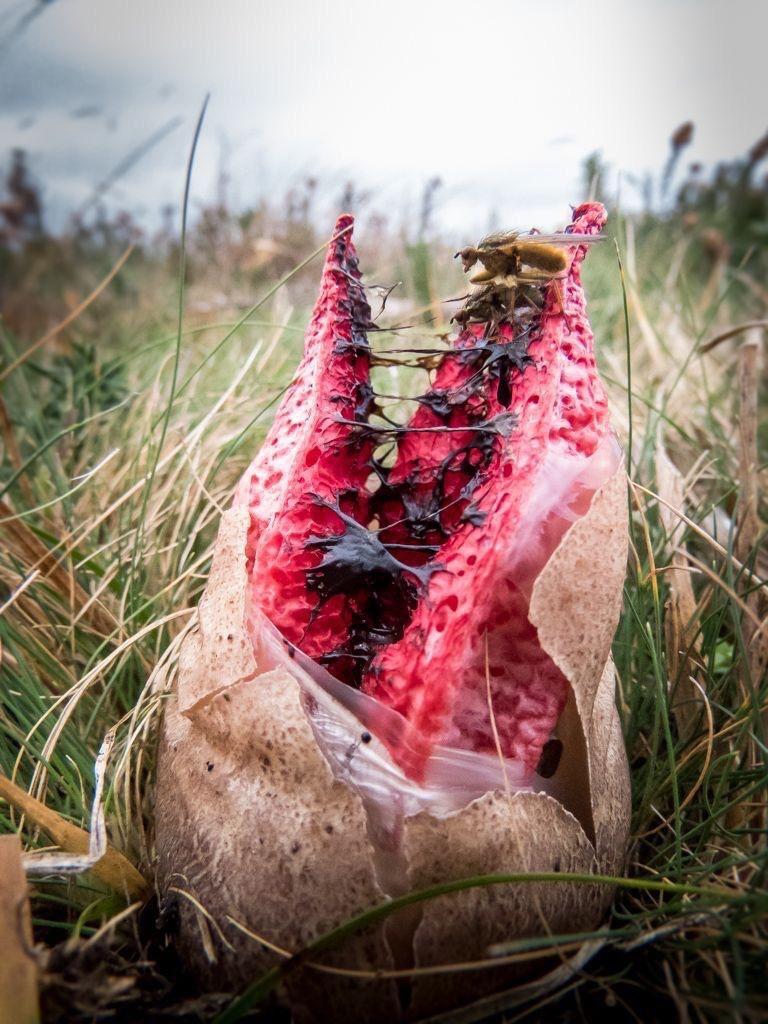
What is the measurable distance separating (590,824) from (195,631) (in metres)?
0.61

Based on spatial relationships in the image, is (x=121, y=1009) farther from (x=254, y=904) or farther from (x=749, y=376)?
(x=749, y=376)

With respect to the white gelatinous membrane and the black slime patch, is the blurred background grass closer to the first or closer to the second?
the black slime patch

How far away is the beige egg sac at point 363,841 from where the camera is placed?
2.96 ft

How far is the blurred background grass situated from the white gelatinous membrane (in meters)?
0.23

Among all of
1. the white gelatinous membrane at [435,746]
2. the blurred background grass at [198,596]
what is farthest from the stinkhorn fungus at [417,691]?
the blurred background grass at [198,596]

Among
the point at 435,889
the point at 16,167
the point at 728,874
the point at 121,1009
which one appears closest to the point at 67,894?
the point at 121,1009

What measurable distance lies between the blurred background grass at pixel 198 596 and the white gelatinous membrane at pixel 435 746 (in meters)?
0.23

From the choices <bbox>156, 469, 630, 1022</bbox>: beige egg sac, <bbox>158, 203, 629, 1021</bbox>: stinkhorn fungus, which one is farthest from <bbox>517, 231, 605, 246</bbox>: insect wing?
<bbox>156, 469, 630, 1022</bbox>: beige egg sac

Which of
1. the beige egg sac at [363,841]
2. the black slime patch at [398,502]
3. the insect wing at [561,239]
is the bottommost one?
the beige egg sac at [363,841]

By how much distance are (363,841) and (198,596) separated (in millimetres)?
893

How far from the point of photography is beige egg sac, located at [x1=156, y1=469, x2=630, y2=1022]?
903 millimetres

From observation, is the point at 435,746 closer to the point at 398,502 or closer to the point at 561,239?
the point at 398,502

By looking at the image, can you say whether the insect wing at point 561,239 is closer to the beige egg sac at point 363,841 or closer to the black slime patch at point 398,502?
the black slime patch at point 398,502

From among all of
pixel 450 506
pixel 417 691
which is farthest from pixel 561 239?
pixel 417 691
